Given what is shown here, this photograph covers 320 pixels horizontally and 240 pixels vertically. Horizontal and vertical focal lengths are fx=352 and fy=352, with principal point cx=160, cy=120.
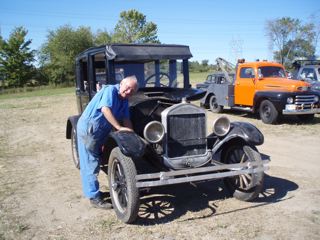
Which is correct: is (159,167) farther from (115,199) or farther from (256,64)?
(256,64)

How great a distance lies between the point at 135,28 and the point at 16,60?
76.4ft

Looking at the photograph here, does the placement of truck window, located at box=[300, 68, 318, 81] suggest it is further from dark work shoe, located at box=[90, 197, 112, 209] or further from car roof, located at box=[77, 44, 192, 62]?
dark work shoe, located at box=[90, 197, 112, 209]

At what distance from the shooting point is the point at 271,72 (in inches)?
468

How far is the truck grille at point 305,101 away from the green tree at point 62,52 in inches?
1857

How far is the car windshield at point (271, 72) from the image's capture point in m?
11.8

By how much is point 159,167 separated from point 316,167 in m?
3.33

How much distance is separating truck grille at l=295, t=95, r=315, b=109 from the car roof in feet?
19.4

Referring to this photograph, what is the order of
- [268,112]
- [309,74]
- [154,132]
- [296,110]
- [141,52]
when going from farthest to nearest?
[309,74] → [268,112] → [296,110] → [141,52] → [154,132]

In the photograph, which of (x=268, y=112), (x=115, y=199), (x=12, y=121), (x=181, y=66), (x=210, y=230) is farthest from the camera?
(x=12, y=121)

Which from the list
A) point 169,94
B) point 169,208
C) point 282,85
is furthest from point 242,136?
point 282,85

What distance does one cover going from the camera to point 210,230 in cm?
398

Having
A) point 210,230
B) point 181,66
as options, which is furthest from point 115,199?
point 181,66

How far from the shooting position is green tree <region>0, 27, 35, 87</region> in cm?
5209

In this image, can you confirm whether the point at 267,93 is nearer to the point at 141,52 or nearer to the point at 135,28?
the point at 141,52
